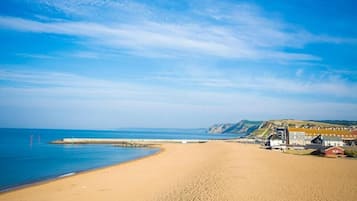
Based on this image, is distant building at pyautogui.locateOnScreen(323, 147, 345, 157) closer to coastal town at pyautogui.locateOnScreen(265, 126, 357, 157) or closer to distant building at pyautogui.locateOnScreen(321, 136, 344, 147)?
coastal town at pyautogui.locateOnScreen(265, 126, 357, 157)

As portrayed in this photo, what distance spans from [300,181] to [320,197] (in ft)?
13.7

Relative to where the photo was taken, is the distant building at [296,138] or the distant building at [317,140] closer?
the distant building at [317,140]

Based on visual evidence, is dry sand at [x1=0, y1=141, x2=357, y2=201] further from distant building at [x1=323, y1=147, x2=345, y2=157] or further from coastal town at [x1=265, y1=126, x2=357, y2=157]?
coastal town at [x1=265, y1=126, x2=357, y2=157]

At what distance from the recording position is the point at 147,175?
20781 millimetres

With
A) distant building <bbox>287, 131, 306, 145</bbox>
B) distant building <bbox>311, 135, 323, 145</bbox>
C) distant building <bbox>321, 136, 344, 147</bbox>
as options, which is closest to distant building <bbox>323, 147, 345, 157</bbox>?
distant building <bbox>321, 136, 344, 147</bbox>

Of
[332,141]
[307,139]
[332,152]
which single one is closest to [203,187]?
[332,152]

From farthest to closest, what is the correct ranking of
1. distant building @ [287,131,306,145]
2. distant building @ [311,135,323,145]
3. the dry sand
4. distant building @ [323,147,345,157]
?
distant building @ [287,131,306,145] < distant building @ [311,135,323,145] < distant building @ [323,147,345,157] < the dry sand

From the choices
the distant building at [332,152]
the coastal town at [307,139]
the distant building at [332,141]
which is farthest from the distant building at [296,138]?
the distant building at [332,152]

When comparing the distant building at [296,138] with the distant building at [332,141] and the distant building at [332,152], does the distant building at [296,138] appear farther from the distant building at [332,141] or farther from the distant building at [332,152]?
the distant building at [332,152]

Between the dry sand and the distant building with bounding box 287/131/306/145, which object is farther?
the distant building with bounding box 287/131/306/145

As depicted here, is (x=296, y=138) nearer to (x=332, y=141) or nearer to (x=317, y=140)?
(x=317, y=140)

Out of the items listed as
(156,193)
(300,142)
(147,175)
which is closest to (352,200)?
(156,193)

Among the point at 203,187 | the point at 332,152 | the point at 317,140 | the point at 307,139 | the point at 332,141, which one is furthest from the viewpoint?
the point at 307,139

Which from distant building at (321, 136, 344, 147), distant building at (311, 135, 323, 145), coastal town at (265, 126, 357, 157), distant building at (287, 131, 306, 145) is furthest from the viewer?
distant building at (287, 131, 306, 145)
